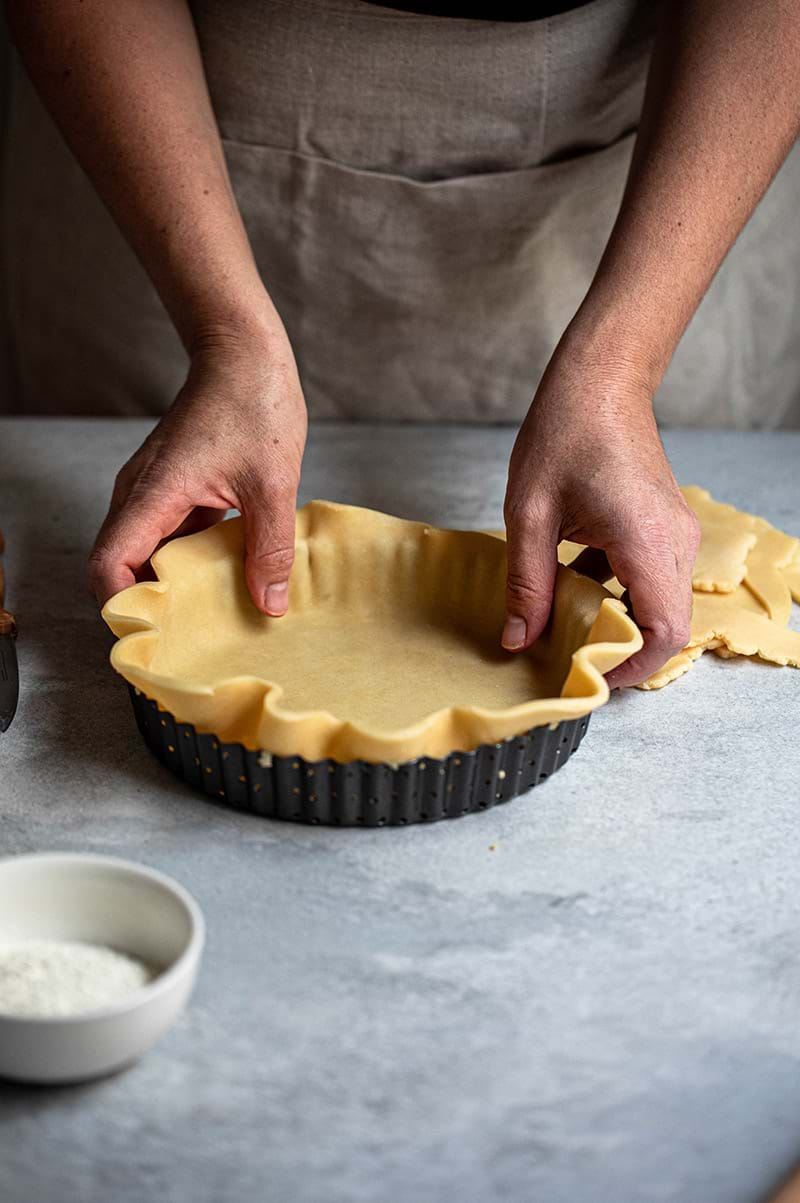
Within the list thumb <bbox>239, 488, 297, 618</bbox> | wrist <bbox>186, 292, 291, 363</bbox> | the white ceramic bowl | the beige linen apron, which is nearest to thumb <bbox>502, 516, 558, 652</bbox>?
thumb <bbox>239, 488, 297, 618</bbox>

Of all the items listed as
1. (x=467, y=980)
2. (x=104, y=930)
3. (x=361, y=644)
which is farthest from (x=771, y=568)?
(x=104, y=930)

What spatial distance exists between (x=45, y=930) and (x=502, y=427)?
4.20 ft

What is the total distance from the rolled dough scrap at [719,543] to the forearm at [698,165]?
230 millimetres

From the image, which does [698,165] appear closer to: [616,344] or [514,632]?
[616,344]

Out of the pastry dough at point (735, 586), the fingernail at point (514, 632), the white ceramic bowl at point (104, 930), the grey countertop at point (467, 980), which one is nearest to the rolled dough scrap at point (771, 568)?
the pastry dough at point (735, 586)

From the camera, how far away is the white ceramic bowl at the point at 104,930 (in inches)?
26.5

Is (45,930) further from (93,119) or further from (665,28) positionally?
(665,28)

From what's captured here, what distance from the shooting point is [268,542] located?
1.15 meters

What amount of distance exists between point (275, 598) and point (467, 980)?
481 mm

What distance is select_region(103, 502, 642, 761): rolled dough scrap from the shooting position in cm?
89

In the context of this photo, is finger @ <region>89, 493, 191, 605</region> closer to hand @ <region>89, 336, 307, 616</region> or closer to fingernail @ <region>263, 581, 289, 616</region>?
hand @ <region>89, 336, 307, 616</region>

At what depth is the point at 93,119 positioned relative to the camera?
1.31 metres

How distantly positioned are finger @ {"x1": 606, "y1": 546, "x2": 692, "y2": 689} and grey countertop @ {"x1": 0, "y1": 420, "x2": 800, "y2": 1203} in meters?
0.09

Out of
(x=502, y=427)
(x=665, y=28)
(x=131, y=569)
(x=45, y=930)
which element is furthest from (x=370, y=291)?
(x=45, y=930)
